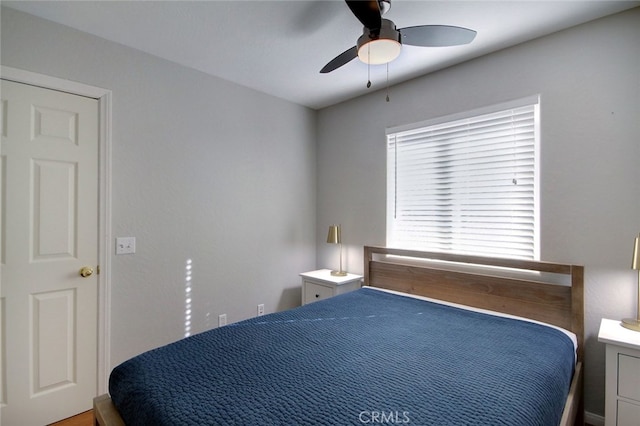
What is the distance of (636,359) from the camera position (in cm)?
150

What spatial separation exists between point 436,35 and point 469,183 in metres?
1.22

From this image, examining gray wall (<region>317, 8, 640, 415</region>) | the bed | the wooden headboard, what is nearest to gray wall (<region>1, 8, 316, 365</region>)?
the bed

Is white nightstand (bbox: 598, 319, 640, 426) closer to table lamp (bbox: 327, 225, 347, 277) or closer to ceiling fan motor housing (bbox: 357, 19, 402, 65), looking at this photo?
ceiling fan motor housing (bbox: 357, 19, 402, 65)

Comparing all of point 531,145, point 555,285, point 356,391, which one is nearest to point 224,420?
point 356,391

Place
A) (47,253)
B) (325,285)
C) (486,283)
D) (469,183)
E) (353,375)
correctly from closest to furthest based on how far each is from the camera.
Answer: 1. (353,375)
2. (47,253)
3. (486,283)
4. (469,183)
5. (325,285)

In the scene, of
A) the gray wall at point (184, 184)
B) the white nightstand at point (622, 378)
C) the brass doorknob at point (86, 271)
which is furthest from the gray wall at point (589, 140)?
the brass doorknob at point (86, 271)

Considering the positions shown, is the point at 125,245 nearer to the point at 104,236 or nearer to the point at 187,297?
the point at 104,236

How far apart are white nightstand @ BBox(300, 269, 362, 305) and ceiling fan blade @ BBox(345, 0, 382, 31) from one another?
6.87ft

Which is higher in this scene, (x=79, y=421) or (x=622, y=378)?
(x=622, y=378)

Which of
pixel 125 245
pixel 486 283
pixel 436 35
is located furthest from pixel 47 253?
pixel 486 283

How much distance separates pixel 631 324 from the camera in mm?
1665

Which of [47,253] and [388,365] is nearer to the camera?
[388,365]

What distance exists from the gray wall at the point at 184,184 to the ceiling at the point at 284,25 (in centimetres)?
19

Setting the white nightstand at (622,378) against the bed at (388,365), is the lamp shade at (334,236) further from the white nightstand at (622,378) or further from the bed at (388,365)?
the white nightstand at (622,378)
